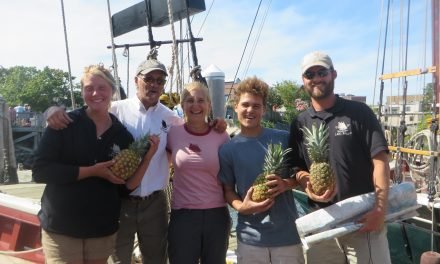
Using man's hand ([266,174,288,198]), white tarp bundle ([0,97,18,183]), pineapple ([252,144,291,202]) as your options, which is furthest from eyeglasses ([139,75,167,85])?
white tarp bundle ([0,97,18,183])

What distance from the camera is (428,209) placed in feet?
24.1

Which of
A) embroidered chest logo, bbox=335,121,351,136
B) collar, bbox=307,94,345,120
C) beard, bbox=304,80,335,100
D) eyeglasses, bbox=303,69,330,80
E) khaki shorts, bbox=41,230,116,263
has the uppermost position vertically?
eyeglasses, bbox=303,69,330,80

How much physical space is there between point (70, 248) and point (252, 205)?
1282 millimetres

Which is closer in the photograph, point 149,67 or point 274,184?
point 274,184

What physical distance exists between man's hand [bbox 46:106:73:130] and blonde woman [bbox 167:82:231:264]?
2.87 ft

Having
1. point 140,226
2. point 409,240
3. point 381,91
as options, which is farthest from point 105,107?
point 381,91

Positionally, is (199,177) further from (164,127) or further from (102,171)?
(102,171)

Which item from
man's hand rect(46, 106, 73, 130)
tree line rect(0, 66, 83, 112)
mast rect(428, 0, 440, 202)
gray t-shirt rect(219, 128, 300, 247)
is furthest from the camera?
tree line rect(0, 66, 83, 112)

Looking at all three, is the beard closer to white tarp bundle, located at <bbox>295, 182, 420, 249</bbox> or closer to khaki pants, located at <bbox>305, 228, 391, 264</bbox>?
white tarp bundle, located at <bbox>295, 182, 420, 249</bbox>

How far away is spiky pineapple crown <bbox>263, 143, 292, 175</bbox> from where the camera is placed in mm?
3074

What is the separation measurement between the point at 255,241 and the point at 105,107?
144 cm

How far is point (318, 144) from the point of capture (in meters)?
3.03

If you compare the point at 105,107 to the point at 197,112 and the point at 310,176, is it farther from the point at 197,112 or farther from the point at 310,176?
the point at 310,176

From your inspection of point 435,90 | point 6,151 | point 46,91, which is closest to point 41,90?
point 46,91
